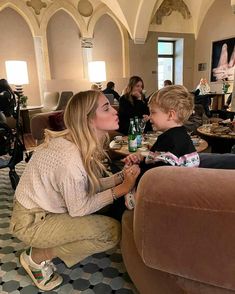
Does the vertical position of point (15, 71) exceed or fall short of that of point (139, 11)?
it falls short

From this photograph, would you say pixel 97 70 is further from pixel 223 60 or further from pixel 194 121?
pixel 223 60

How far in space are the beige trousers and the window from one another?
23.4 ft

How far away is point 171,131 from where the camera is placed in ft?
4.13

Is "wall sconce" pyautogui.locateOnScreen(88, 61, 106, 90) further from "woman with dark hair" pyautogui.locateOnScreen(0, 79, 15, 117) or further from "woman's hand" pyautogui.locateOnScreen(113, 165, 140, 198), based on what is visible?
"woman's hand" pyautogui.locateOnScreen(113, 165, 140, 198)

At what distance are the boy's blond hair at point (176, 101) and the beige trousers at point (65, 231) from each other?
669 mm

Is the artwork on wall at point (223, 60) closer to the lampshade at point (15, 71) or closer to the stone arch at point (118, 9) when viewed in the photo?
the stone arch at point (118, 9)

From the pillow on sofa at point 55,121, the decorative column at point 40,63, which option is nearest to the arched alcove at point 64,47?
the decorative column at point 40,63

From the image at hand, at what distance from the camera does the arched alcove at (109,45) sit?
664cm

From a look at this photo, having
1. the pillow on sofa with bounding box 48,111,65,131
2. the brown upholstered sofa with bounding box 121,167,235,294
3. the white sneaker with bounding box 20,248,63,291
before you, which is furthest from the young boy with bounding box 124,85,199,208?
the pillow on sofa with bounding box 48,111,65,131

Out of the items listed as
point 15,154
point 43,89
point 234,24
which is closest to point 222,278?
point 15,154

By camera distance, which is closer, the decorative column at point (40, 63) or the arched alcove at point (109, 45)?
the decorative column at point (40, 63)

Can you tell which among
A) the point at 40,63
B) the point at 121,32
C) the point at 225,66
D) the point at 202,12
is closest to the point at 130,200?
the point at 40,63

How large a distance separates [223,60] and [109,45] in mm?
3210

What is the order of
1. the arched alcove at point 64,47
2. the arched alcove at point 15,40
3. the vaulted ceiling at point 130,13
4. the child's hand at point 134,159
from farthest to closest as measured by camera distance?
the arched alcove at point 64,47, the vaulted ceiling at point 130,13, the arched alcove at point 15,40, the child's hand at point 134,159
